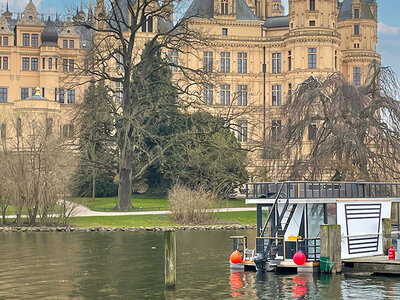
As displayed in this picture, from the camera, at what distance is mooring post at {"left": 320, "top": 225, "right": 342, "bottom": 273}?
31.2 m

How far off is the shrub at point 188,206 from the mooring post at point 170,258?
24796 millimetres

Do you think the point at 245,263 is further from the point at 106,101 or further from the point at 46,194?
the point at 106,101

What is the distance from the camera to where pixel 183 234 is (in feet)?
157

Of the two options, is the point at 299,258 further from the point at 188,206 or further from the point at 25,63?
the point at 25,63

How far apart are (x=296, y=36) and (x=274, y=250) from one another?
65861mm

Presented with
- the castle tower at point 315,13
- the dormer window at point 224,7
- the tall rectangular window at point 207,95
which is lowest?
the tall rectangular window at point 207,95

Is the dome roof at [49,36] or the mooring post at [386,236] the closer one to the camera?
the mooring post at [386,236]

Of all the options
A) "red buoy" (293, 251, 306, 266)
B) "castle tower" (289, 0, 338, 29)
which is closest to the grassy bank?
"red buoy" (293, 251, 306, 266)

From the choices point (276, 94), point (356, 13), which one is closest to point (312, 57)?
point (276, 94)

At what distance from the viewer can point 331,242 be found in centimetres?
3128

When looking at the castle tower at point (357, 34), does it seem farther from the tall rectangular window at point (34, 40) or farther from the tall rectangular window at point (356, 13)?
the tall rectangular window at point (34, 40)

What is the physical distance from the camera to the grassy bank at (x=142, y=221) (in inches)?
2046

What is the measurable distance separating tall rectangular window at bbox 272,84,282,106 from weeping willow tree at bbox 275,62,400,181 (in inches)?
1983

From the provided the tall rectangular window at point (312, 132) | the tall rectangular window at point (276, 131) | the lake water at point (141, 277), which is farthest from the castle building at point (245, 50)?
the lake water at point (141, 277)
